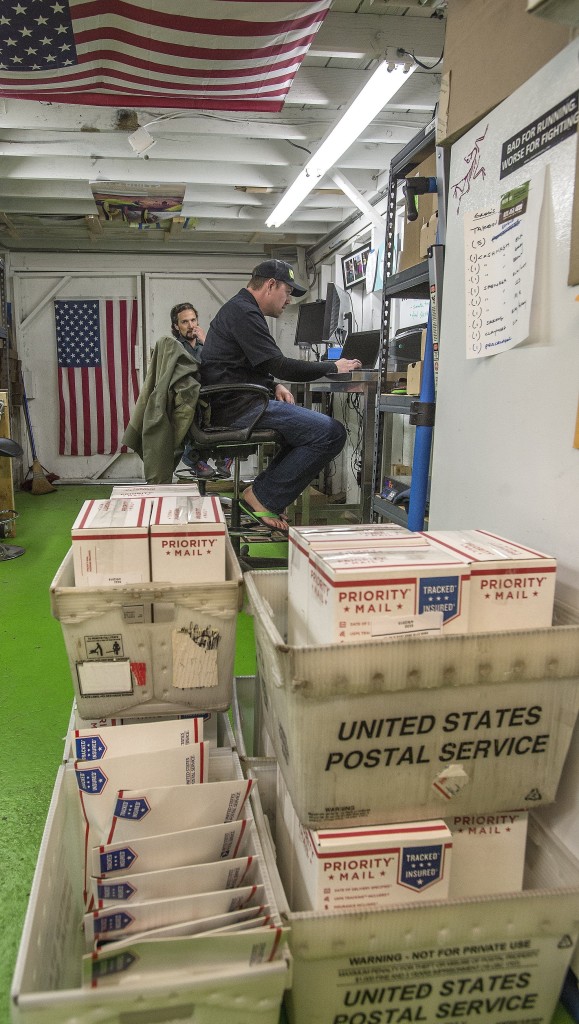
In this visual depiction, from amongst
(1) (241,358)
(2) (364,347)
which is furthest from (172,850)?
(2) (364,347)

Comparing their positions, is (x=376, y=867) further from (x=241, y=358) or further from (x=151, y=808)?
(x=241, y=358)

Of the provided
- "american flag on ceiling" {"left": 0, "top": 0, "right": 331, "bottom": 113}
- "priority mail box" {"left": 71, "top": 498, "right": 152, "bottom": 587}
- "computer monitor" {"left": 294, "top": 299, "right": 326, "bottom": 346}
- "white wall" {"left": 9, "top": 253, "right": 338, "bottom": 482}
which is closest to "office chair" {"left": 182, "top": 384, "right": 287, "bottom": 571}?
"american flag on ceiling" {"left": 0, "top": 0, "right": 331, "bottom": 113}

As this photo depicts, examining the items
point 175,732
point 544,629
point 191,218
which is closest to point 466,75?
point 544,629

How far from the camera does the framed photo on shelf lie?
5155mm

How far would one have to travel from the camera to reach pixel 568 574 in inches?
41.9

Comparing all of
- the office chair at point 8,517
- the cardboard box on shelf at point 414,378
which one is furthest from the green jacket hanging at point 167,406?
the office chair at point 8,517

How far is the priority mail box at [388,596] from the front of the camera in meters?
0.92

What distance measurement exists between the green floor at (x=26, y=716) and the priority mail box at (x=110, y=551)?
0.63 meters

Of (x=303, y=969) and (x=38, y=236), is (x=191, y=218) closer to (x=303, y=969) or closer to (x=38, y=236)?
(x=38, y=236)

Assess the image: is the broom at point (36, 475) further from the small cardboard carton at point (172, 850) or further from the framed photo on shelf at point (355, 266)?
the small cardboard carton at point (172, 850)

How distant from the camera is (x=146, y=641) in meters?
1.27

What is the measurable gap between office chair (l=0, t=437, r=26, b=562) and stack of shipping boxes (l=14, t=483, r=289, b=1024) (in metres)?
2.29

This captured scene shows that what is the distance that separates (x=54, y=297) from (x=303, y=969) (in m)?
6.78

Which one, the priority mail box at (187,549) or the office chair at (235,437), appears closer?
the priority mail box at (187,549)
